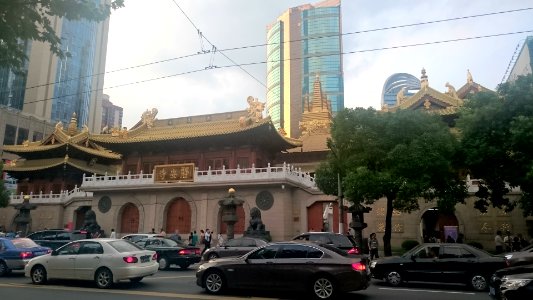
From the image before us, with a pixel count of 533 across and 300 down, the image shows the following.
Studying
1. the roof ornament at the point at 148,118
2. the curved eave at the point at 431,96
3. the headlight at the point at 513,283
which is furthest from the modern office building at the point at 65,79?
the headlight at the point at 513,283

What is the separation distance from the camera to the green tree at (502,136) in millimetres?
17688

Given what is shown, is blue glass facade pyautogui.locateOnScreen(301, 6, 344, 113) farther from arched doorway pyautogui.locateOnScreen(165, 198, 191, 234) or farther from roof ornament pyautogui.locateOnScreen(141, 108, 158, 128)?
Answer: arched doorway pyautogui.locateOnScreen(165, 198, 191, 234)

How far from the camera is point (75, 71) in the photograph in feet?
265

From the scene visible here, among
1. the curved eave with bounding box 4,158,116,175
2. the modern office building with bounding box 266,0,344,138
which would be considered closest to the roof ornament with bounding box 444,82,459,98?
the curved eave with bounding box 4,158,116,175

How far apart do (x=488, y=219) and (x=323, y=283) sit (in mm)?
20003

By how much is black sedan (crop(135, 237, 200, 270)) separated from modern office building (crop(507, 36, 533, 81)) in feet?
120

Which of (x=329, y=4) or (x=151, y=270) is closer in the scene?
(x=151, y=270)

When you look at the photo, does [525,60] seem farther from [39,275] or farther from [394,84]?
[394,84]

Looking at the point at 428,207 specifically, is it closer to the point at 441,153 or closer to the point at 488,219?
the point at 488,219

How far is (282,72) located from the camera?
11562 cm

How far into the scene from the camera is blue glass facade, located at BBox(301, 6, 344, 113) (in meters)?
111

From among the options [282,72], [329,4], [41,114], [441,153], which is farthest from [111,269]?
[329,4]

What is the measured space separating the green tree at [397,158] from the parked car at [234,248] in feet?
18.0

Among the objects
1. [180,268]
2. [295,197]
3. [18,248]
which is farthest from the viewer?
[295,197]
